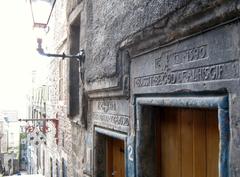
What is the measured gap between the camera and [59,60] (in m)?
7.76

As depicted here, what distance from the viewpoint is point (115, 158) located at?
3.68 metres

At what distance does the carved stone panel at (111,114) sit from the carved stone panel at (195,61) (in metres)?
0.47

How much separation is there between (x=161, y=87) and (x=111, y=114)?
1.20 m

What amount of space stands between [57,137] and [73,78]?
2537 mm

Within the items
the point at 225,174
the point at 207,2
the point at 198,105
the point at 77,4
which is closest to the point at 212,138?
the point at 198,105

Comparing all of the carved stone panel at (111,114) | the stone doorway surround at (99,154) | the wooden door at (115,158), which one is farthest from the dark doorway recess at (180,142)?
the stone doorway surround at (99,154)

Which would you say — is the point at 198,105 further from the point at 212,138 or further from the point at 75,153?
the point at 75,153

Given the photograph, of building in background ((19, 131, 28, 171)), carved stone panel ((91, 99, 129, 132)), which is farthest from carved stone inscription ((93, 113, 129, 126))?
building in background ((19, 131, 28, 171))

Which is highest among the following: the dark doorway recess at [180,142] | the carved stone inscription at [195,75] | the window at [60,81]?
the window at [60,81]

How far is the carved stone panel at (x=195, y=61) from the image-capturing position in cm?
157

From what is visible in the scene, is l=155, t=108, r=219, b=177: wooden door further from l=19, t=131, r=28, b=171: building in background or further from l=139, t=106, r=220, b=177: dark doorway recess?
l=19, t=131, r=28, b=171: building in background

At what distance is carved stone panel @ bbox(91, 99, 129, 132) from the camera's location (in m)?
2.97

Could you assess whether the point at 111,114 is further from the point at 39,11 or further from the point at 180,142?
the point at 39,11

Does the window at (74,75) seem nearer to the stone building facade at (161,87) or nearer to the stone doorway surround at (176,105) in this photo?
the stone building facade at (161,87)
